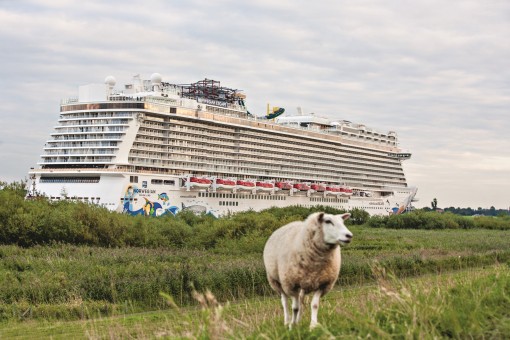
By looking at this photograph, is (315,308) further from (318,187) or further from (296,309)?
(318,187)

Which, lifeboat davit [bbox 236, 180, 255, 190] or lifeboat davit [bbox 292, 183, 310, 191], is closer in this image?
lifeboat davit [bbox 236, 180, 255, 190]

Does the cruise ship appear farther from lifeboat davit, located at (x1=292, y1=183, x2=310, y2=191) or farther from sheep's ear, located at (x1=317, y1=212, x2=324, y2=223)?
sheep's ear, located at (x1=317, y1=212, x2=324, y2=223)

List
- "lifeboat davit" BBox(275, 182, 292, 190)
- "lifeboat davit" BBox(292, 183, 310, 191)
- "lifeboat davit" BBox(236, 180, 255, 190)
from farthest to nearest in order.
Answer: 1. "lifeboat davit" BBox(292, 183, 310, 191)
2. "lifeboat davit" BBox(275, 182, 292, 190)
3. "lifeboat davit" BBox(236, 180, 255, 190)

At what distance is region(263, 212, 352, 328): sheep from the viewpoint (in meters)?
A: 8.84

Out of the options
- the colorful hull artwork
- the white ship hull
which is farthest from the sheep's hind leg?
the colorful hull artwork

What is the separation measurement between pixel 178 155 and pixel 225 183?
17.9ft

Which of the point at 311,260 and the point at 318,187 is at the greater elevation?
the point at 318,187

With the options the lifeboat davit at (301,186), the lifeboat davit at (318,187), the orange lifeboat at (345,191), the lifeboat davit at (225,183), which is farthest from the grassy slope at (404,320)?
the orange lifeboat at (345,191)

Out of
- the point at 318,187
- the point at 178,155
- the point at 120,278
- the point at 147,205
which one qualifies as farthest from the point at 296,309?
the point at 318,187

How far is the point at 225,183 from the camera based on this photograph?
6544cm

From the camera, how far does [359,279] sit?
23.6m

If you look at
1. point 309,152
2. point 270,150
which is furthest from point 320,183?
point 270,150

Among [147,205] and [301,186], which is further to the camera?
[301,186]

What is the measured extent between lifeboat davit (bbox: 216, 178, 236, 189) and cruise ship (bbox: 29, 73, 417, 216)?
0.10 m
